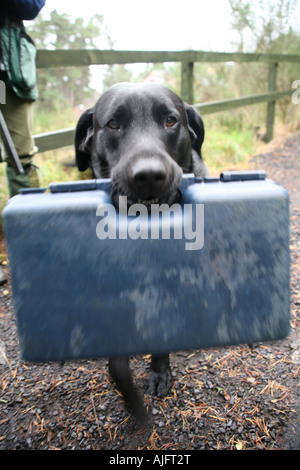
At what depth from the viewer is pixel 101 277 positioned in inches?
39.2

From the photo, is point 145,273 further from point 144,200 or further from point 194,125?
point 194,125

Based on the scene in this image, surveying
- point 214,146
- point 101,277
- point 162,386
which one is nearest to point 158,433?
point 162,386

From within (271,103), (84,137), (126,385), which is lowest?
(271,103)

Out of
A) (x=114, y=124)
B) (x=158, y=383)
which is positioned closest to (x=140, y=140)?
(x=114, y=124)

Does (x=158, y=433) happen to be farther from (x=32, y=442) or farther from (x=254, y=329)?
(x=254, y=329)

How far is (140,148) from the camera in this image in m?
1.54

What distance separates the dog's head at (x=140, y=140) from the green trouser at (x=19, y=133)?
2.62 ft

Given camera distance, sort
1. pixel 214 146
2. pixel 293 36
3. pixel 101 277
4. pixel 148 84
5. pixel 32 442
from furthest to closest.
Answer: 1. pixel 293 36
2. pixel 214 146
3. pixel 148 84
4. pixel 32 442
5. pixel 101 277

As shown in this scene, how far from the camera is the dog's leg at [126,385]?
1505 millimetres

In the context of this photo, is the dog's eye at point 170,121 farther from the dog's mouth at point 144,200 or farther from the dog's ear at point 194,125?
the dog's mouth at point 144,200

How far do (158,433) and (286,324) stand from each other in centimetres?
85

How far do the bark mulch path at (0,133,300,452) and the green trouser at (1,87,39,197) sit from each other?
1.42 m

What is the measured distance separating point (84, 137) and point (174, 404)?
182 cm

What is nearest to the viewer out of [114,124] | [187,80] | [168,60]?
[114,124]
